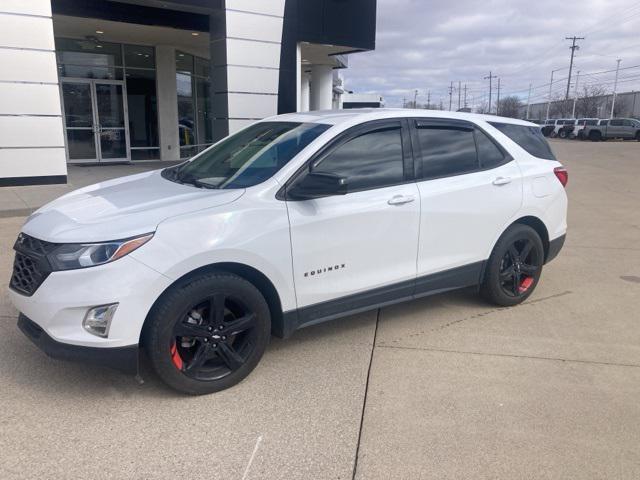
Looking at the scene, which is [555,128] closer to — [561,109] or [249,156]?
[561,109]

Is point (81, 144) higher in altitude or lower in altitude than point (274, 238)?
lower

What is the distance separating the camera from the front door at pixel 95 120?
15844mm

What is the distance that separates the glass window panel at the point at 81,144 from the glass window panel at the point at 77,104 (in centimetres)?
23

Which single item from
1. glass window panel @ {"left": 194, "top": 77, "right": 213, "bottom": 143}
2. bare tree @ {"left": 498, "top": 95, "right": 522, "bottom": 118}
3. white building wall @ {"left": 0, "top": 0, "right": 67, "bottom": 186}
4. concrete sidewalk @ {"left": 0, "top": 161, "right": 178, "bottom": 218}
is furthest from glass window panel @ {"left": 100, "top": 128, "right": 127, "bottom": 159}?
bare tree @ {"left": 498, "top": 95, "right": 522, "bottom": 118}

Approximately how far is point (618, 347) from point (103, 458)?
3827mm

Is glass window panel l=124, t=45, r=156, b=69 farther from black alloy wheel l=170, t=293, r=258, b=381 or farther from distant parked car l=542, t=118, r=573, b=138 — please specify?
distant parked car l=542, t=118, r=573, b=138

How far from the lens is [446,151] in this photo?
14.8ft

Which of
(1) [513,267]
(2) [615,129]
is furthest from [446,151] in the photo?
(2) [615,129]

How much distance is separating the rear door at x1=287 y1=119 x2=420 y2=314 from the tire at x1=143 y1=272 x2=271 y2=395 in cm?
40

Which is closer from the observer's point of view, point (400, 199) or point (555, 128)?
point (400, 199)

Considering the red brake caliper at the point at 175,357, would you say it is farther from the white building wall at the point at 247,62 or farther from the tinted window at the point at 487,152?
the white building wall at the point at 247,62

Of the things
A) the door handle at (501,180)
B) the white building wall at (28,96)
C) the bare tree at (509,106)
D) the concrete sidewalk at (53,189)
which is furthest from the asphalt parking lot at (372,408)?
the bare tree at (509,106)

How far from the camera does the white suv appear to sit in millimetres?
3090

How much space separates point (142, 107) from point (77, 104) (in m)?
1.98
